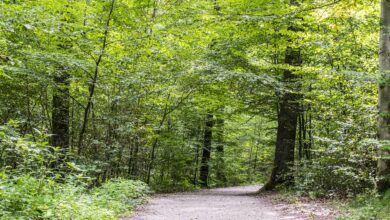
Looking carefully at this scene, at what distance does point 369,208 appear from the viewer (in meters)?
6.20

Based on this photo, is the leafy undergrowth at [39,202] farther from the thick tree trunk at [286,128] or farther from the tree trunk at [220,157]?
the tree trunk at [220,157]

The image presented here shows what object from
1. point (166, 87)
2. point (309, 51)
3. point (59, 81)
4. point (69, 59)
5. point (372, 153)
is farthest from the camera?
point (166, 87)

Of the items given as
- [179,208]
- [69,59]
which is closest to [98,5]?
[69,59]

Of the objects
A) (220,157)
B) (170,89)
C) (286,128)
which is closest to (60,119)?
(170,89)

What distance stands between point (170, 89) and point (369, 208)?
809cm

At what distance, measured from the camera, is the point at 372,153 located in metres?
7.82

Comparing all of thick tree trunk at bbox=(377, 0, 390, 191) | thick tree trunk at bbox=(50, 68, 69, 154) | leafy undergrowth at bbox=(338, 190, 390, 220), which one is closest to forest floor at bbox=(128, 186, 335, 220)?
Answer: leafy undergrowth at bbox=(338, 190, 390, 220)

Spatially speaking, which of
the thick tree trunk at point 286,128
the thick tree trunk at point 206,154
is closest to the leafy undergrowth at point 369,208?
the thick tree trunk at point 286,128

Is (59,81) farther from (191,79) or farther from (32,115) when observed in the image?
(191,79)

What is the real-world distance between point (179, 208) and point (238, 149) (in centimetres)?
1592

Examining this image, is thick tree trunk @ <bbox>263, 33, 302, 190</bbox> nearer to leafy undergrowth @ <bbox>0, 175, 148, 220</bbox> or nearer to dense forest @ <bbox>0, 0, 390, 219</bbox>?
dense forest @ <bbox>0, 0, 390, 219</bbox>

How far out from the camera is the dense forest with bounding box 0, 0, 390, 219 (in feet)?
23.2

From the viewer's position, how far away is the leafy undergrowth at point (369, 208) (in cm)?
594

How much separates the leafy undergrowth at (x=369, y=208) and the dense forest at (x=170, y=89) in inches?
2.2
